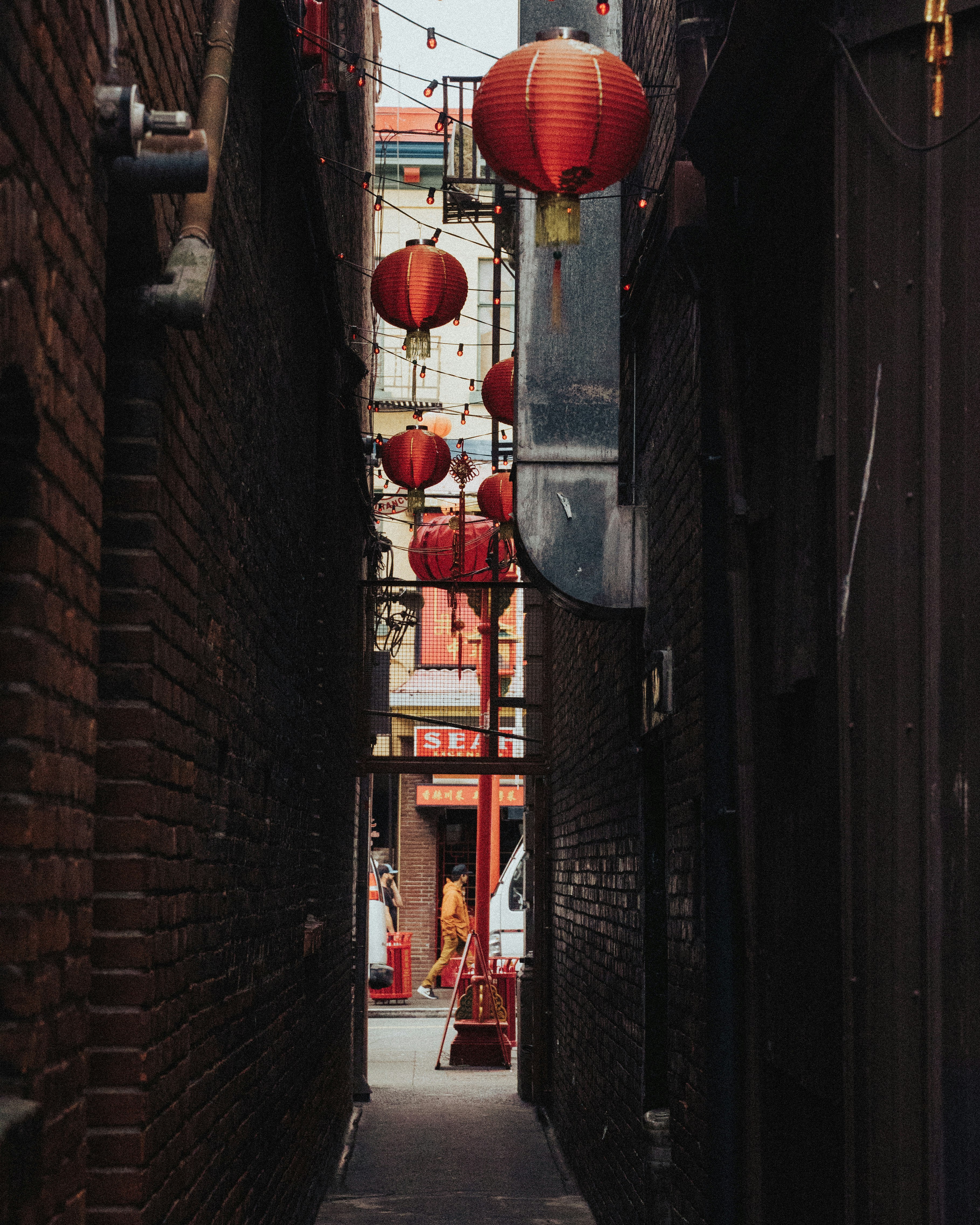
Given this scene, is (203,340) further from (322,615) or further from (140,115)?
(322,615)

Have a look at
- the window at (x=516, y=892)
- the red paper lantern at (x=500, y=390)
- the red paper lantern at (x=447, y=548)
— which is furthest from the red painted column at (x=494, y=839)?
the red paper lantern at (x=500, y=390)

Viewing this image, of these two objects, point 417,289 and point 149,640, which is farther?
point 417,289

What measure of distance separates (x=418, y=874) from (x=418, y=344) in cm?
1992

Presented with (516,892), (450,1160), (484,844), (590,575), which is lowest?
(450,1160)

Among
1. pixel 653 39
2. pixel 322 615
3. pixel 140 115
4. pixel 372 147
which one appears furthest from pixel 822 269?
pixel 372 147

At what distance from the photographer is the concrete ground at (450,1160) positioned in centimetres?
888

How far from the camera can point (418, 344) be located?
8.88m

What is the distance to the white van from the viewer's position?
22.3 m

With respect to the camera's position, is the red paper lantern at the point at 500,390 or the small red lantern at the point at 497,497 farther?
the small red lantern at the point at 497,497

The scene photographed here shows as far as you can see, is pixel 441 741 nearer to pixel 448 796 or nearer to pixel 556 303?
pixel 448 796

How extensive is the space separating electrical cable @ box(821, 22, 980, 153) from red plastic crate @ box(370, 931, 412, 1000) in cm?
1997

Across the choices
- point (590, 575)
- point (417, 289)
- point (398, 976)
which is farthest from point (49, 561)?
point (398, 976)

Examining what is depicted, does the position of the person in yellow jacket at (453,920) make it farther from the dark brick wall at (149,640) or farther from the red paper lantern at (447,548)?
the dark brick wall at (149,640)

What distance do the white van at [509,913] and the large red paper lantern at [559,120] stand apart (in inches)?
690
